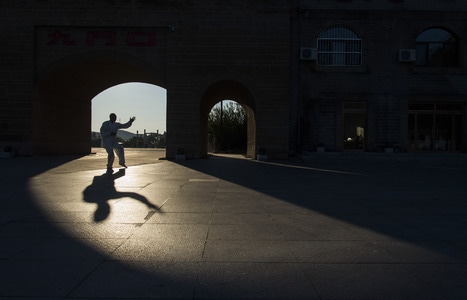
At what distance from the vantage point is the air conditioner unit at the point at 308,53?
59.2ft

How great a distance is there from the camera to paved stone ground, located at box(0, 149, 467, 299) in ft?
8.29

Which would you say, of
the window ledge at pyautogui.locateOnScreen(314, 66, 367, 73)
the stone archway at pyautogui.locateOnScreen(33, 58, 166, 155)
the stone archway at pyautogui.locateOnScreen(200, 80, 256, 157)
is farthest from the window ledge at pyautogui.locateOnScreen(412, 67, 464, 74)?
the stone archway at pyautogui.locateOnScreen(33, 58, 166, 155)

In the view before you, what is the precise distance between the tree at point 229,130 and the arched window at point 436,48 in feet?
53.7

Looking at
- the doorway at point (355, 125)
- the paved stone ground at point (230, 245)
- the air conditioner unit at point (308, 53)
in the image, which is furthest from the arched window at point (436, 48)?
the paved stone ground at point (230, 245)

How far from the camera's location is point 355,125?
1903 centimetres

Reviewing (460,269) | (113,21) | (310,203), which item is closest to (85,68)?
(113,21)

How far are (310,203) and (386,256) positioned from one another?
2.63m

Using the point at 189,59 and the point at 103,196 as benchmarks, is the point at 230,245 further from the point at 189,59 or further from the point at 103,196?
the point at 189,59

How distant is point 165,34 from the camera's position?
17500 millimetres

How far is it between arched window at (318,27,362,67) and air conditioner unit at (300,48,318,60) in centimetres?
80

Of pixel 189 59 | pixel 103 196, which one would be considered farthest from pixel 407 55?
pixel 103 196

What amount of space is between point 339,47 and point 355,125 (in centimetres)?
440

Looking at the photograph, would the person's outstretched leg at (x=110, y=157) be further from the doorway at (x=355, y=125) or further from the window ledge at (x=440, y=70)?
the window ledge at (x=440, y=70)

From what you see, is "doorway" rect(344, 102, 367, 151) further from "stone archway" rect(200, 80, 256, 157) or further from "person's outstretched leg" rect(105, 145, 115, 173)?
"person's outstretched leg" rect(105, 145, 115, 173)
